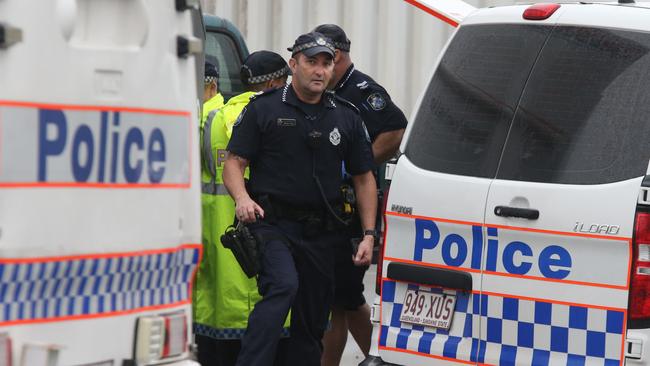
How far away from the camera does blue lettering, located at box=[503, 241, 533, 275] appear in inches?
212

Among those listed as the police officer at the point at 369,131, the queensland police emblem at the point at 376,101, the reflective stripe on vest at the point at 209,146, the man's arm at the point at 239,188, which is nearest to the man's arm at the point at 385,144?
the police officer at the point at 369,131

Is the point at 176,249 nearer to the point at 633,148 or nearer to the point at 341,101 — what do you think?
the point at 633,148

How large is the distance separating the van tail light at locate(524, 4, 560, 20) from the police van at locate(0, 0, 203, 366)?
1.63 m

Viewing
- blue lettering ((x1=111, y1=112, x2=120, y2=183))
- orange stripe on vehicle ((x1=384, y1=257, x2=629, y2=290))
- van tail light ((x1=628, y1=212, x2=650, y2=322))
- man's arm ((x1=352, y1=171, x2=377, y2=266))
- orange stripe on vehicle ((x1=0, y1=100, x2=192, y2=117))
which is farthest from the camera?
man's arm ((x1=352, y1=171, x2=377, y2=266))

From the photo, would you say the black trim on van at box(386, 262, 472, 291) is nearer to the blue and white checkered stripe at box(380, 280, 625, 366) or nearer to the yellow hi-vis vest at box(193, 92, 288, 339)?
the blue and white checkered stripe at box(380, 280, 625, 366)

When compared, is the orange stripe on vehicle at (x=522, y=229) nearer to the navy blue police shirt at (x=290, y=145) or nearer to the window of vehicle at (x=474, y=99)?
the window of vehicle at (x=474, y=99)

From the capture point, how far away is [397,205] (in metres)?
5.73

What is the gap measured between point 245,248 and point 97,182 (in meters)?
2.16

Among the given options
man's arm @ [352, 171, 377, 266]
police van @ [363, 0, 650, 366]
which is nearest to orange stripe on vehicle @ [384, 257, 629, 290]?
police van @ [363, 0, 650, 366]

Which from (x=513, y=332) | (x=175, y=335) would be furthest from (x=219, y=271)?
(x=175, y=335)

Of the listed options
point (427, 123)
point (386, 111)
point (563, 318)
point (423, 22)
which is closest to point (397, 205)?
point (427, 123)

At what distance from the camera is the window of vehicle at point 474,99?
18.3 feet

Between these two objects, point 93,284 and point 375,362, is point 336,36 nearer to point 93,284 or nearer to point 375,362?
point 375,362

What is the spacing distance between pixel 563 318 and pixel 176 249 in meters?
1.61
